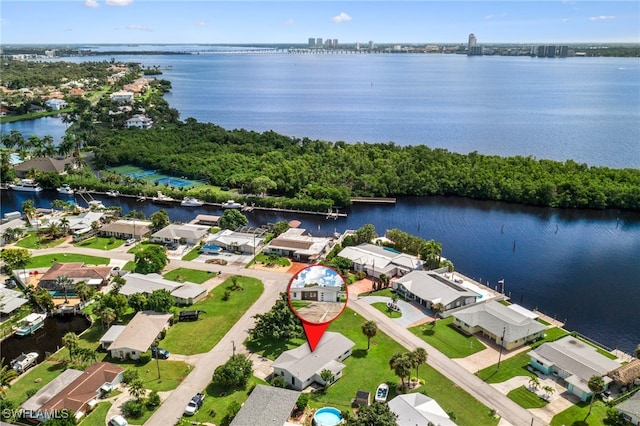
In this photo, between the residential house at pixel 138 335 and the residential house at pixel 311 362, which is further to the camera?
the residential house at pixel 138 335

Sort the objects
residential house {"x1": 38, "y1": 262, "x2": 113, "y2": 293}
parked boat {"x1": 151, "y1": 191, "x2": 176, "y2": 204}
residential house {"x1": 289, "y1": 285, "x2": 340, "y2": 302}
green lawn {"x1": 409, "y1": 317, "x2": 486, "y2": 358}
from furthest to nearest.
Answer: parked boat {"x1": 151, "y1": 191, "x2": 176, "y2": 204}
residential house {"x1": 38, "y1": 262, "x2": 113, "y2": 293}
green lawn {"x1": 409, "y1": 317, "x2": 486, "y2": 358}
residential house {"x1": 289, "y1": 285, "x2": 340, "y2": 302}

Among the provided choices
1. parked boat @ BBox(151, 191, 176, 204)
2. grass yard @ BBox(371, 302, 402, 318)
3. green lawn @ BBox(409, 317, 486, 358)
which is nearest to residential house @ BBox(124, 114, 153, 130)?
parked boat @ BBox(151, 191, 176, 204)

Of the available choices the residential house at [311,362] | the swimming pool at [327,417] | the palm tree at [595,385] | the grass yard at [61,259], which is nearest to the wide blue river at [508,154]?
the palm tree at [595,385]

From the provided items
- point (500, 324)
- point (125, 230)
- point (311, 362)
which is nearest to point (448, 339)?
point (500, 324)

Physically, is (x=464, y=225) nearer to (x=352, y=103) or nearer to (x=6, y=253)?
(x=6, y=253)

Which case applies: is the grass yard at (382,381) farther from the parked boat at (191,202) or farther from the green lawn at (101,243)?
the parked boat at (191,202)

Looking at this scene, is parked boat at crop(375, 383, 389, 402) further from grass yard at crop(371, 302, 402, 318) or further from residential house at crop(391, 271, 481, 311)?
residential house at crop(391, 271, 481, 311)
